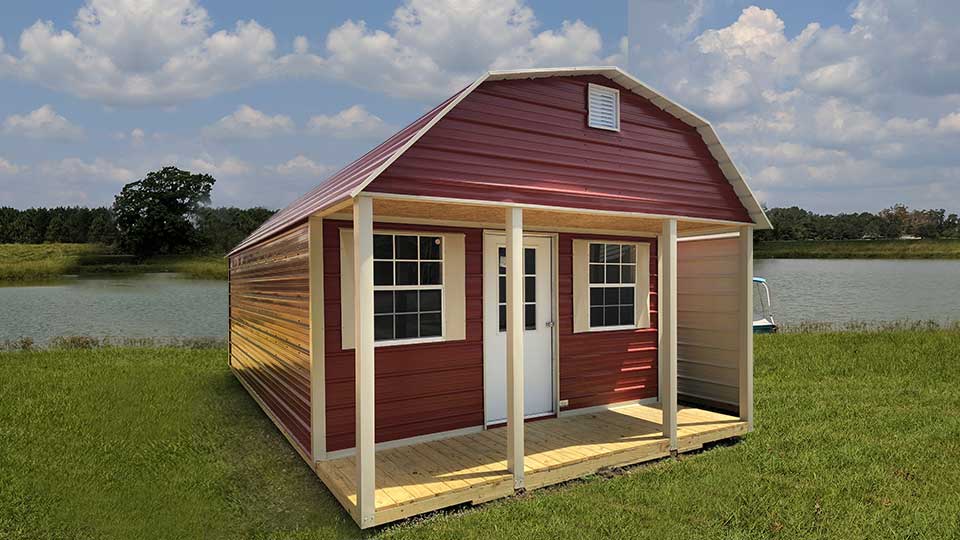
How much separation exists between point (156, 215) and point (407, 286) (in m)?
26.4

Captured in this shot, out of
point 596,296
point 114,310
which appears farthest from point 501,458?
point 114,310

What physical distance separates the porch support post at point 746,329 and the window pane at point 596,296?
1.56 meters

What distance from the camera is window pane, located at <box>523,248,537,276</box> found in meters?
5.96

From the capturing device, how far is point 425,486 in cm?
407

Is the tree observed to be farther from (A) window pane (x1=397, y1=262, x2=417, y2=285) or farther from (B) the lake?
(A) window pane (x1=397, y1=262, x2=417, y2=285)

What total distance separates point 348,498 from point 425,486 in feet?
1.92

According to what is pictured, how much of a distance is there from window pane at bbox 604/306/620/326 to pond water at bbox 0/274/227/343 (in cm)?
1214

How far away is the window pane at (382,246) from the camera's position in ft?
16.5

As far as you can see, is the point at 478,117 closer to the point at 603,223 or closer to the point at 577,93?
the point at 577,93

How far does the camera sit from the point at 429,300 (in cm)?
533

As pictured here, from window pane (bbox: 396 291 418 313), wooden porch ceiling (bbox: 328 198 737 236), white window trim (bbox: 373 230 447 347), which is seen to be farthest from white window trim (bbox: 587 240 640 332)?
window pane (bbox: 396 291 418 313)

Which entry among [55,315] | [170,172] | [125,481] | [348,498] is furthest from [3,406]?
[170,172]

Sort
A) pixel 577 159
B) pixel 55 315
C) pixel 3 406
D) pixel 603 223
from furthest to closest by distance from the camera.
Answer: pixel 55 315
pixel 3 406
pixel 603 223
pixel 577 159

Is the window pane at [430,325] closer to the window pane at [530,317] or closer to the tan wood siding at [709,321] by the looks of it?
the window pane at [530,317]
